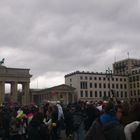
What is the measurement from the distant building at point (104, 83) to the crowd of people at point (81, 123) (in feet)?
330

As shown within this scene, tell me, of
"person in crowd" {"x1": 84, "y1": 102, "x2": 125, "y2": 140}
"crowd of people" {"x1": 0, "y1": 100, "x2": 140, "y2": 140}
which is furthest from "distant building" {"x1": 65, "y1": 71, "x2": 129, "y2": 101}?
"person in crowd" {"x1": 84, "y1": 102, "x2": 125, "y2": 140}

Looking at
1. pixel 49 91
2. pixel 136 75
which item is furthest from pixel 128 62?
pixel 49 91

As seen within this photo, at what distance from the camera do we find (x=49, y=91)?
11612 centimetres

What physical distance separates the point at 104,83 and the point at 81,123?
112189 millimetres

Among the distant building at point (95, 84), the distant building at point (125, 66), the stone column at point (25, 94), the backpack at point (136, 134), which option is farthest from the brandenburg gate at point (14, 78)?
the backpack at point (136, 134)

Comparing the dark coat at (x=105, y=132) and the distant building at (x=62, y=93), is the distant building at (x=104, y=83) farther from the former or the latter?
the dark coat at (x=105, y=132)

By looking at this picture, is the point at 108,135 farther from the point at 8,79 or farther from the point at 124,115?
the point at 8,79

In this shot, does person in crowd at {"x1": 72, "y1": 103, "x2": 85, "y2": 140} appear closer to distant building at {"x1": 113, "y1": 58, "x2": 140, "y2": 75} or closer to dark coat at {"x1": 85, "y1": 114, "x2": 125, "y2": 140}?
dark coat at {"x1": 85, "y1": 114, "x2": 125, "y2": 140}

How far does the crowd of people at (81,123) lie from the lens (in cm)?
477

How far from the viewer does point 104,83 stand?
126750mm

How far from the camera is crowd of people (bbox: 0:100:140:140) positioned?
4770 mm

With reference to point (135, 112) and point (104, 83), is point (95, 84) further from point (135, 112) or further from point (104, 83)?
point (135, 112)

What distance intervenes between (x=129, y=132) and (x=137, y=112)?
0.28 metres

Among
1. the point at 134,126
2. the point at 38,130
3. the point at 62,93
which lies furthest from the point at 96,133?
the point at 62,93
